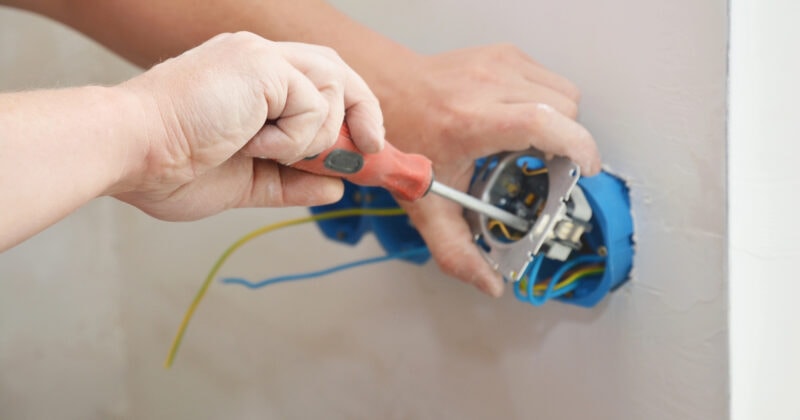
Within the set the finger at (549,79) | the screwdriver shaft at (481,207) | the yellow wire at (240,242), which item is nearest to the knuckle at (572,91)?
the finger at (549,79)

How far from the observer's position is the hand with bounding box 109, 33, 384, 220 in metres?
0.59

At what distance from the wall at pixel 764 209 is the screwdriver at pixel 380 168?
0.97ft

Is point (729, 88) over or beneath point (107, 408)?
over

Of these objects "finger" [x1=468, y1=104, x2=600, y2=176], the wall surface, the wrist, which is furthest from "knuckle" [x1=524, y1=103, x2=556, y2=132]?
the wrist

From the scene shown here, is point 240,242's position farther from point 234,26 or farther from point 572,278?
point 572,278

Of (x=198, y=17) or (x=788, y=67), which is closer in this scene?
(x=788, y=67)

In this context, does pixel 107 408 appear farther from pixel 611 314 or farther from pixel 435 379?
pixel 611 314

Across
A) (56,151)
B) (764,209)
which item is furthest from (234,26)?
(764,209)

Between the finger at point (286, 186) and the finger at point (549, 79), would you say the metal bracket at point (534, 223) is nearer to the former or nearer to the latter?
the finger at point (549, 79)

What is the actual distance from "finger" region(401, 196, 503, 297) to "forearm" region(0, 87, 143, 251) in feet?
1.40

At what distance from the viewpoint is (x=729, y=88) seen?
0.74m

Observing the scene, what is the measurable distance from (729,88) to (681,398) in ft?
1.12

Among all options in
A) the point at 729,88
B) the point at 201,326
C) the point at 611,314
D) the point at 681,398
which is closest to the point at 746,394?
the point at 681,398

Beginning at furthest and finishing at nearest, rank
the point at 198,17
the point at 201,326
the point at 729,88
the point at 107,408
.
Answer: the point at 107,408 < the point at 201,326 < the point at 198,17 < the point at 729,88
